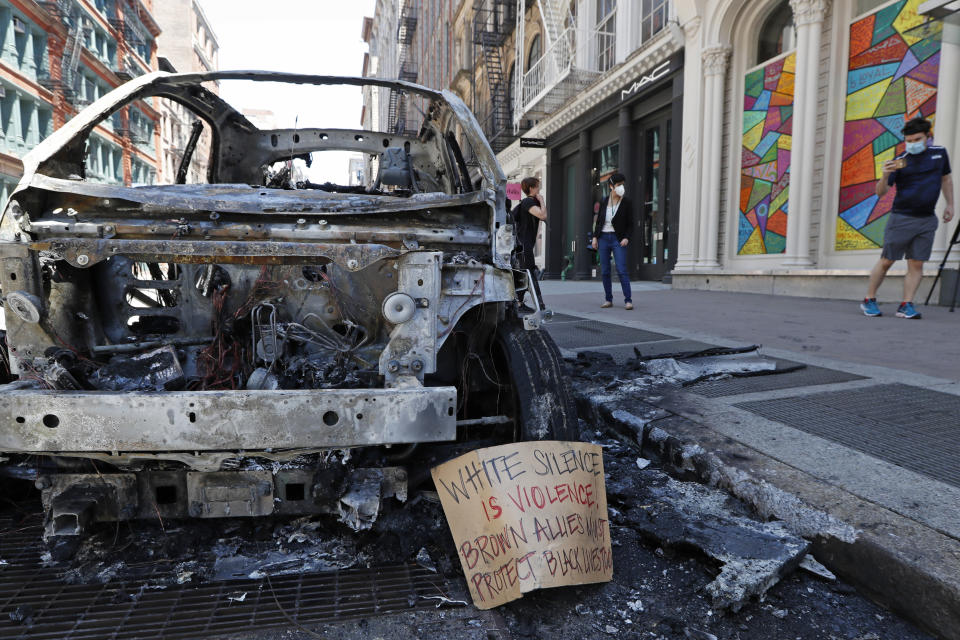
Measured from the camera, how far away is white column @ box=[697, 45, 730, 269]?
1082 cm

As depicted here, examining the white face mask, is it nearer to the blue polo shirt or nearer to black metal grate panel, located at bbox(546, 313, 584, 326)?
the blue polo shirt

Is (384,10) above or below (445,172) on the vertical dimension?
above

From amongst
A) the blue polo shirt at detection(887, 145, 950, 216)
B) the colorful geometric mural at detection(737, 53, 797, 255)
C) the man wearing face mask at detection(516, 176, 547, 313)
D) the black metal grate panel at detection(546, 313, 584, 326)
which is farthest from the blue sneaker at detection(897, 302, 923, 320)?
the man wearing face mask at detection(516, 176, 547, 313)

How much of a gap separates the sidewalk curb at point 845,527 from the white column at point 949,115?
6.56 m

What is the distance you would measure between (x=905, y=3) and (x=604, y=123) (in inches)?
321

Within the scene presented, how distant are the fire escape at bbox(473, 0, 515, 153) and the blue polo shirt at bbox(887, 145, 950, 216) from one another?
667 inches

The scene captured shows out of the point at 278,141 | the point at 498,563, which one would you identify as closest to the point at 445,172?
the point at 278,141

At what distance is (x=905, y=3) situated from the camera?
7820 mm

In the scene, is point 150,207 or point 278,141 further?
point 278,141

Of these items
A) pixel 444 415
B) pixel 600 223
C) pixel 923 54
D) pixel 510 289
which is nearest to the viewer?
pixel 444 415

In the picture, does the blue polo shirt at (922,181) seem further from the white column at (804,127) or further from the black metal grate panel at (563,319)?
the black metal grate panel at (563,319)

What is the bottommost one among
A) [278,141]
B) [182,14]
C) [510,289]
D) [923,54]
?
[510,289]

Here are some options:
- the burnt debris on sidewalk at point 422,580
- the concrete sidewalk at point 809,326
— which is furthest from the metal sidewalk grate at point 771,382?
the burnt debris on sidewalk at point 422,580

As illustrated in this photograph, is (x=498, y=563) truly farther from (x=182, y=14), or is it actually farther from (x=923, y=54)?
(x=182, y=14)
